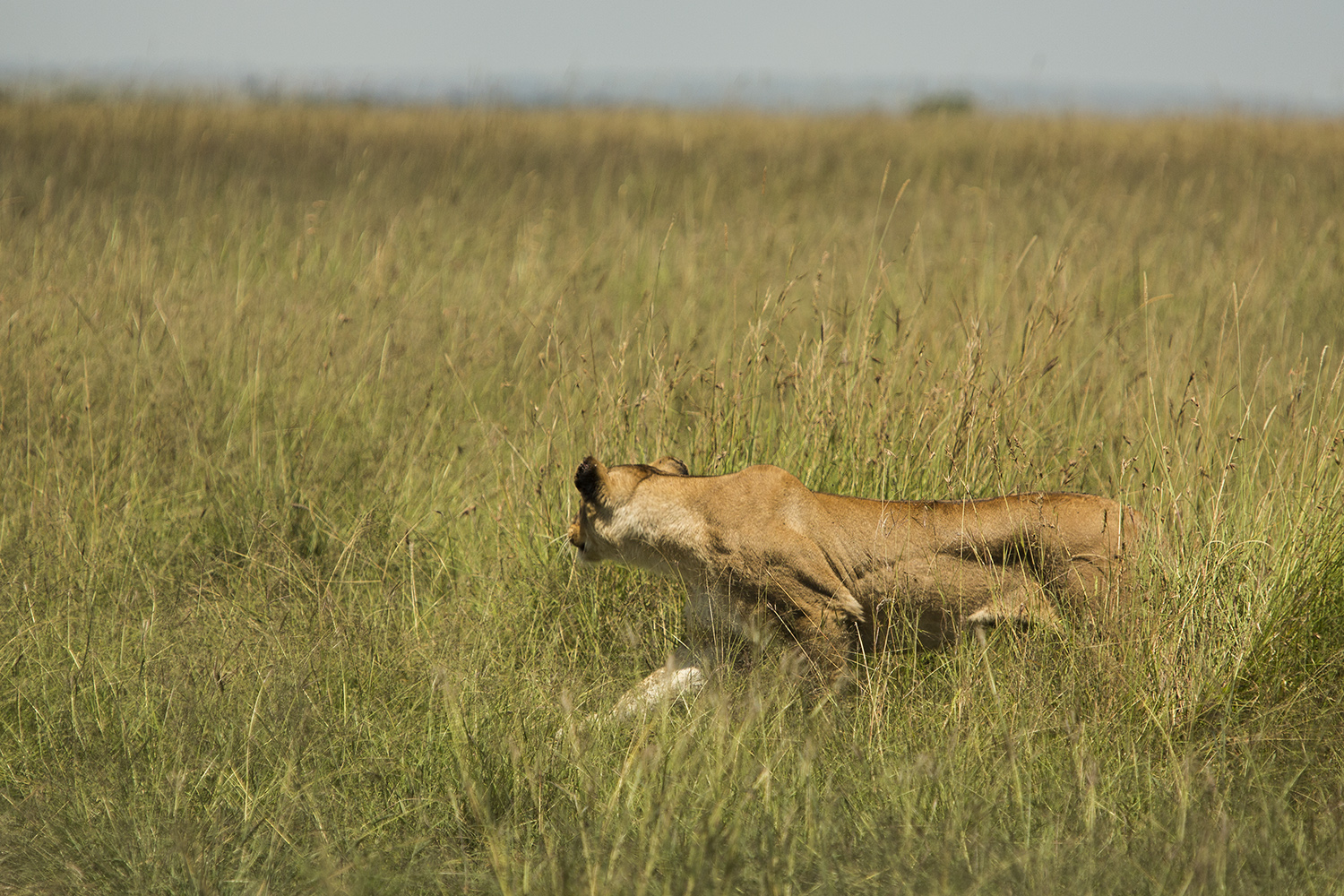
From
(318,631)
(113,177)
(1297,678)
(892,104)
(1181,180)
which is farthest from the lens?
(892,104)

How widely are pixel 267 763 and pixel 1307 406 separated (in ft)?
14.7

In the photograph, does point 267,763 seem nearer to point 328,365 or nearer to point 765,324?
point 765,324

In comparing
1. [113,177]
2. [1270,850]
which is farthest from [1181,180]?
[113,177]

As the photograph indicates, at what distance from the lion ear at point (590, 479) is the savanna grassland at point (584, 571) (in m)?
0.56

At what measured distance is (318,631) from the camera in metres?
3.49

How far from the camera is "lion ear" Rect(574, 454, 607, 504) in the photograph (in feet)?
10.6

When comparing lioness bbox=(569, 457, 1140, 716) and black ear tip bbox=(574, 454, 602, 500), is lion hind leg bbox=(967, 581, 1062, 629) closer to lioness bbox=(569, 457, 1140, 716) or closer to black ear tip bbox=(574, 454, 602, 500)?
lioness bbox=(569, 457, 1140, 716)

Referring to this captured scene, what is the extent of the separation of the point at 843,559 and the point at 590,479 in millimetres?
802

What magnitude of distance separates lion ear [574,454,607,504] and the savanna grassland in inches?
22.0

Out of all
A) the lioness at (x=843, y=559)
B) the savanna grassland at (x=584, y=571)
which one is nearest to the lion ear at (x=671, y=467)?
the lioness at (x=843, y=559)

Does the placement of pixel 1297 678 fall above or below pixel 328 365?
below

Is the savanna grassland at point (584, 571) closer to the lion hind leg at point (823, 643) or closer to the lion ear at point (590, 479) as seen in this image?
the lion hind leg at point (823, 643)

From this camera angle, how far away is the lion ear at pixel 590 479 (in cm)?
323

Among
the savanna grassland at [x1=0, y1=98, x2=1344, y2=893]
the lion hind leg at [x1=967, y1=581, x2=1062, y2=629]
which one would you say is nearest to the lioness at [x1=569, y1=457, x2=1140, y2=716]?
the lion hind leg at [x1=967, y1=581, x2=1062, y2=629]
